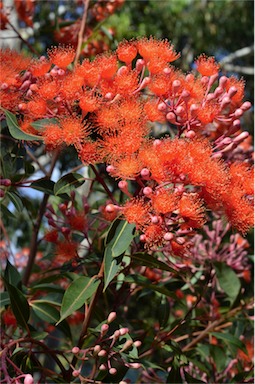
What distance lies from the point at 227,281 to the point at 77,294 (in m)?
0.54

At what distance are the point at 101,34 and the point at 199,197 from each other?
113cm

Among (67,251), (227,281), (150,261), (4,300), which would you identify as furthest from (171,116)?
(227,281)

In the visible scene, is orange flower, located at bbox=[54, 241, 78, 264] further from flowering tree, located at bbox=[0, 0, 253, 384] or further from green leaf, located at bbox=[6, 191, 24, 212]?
green leaf, located at bbox=[6, 191, 24, 212]

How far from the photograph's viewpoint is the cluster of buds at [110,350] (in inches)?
33.5

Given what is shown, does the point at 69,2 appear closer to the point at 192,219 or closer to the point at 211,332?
the point at 211,332

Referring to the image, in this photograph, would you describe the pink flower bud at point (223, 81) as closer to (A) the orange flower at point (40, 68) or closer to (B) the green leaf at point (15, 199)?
(A) the orange flower at point (40, 68)

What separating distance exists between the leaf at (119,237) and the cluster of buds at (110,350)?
0.12 m

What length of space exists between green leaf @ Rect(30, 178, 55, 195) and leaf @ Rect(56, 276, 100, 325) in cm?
18

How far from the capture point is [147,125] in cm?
88

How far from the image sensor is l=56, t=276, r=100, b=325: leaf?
0.87m

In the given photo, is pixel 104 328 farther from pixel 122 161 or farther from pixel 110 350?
pixel 122 161

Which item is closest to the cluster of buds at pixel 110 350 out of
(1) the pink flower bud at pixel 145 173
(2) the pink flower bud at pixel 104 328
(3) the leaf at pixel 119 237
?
(2) the pink flower bud at pixel 104 328

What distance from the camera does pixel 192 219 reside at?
81 cm

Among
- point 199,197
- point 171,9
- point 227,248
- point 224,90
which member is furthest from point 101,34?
point 171,9
